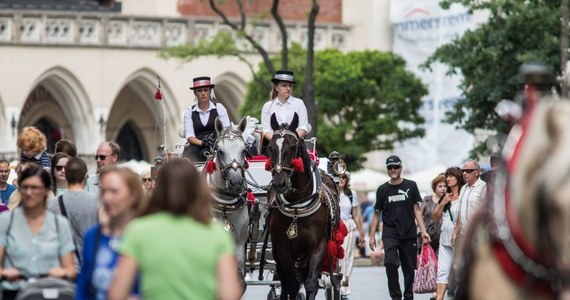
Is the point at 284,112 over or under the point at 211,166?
over

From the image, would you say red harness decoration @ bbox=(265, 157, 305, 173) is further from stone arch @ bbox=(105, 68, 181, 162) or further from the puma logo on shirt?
stone arch @ bbox=(105, 68, 181, 162)

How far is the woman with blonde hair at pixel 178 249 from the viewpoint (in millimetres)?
9352

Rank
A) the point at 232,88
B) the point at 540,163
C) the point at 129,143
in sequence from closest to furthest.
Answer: the point at 540,163 < the point at 232,88 < the point at 129,143

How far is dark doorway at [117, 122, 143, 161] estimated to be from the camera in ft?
223

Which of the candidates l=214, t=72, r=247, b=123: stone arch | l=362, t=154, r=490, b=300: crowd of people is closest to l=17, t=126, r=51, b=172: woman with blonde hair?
l=362, t=154, r=490, b=300: crowd of people

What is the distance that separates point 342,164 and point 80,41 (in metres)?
40.2

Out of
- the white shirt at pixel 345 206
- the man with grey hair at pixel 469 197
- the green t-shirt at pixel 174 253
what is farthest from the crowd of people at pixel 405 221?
the green t-shirt at pixel 174 253

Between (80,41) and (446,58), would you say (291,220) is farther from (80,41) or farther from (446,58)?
(80,41)

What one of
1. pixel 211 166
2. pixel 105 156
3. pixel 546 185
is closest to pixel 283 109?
pixel 211 166

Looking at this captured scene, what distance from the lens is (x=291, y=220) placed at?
19.8 metres

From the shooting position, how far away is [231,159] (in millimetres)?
19266

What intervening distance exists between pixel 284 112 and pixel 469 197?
2.30 meters

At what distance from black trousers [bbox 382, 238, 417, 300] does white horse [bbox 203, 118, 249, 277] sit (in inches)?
135

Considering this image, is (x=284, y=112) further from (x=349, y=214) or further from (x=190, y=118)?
(x=349, y=214)
